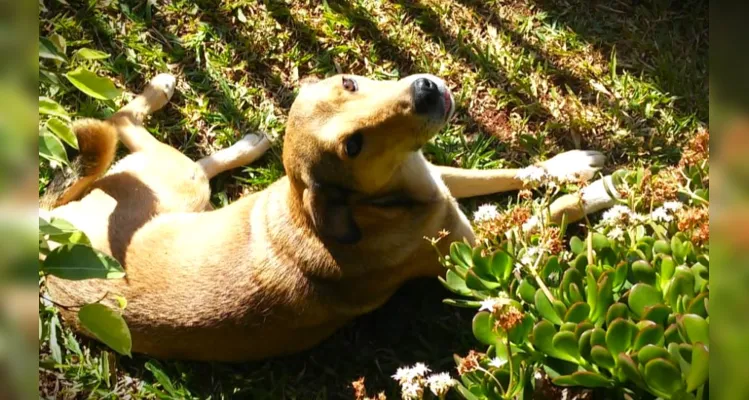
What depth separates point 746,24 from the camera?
109 cm

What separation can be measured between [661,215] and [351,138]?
155 cm

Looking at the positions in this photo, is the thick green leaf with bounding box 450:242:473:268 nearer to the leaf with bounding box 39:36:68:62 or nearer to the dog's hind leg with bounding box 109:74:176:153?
the leaf with bounding box 39:36:68:62

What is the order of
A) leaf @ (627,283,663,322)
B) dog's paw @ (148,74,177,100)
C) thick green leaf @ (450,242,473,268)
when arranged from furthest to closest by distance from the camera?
1. dog's paw @ (148,74,177,100)
2. thick green leaf @ (450,242,473,268)
3. leaf @ (627,283,663,322)

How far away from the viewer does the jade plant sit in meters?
2.68

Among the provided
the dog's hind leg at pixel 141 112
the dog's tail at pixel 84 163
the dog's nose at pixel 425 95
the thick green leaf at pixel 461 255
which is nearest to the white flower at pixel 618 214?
the thick green leaf at pixel 461 255

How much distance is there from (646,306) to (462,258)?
3.35 feet

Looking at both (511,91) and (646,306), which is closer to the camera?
(646,306)

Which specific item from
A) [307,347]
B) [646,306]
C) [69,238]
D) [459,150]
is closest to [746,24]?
[646,306]

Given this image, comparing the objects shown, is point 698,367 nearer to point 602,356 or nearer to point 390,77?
point 602,356

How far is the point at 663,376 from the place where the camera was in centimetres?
256

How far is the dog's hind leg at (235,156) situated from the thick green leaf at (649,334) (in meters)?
3.31

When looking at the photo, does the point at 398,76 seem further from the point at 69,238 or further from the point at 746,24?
the point at 746,24

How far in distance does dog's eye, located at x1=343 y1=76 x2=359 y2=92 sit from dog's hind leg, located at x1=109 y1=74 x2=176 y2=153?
1771 millimetres

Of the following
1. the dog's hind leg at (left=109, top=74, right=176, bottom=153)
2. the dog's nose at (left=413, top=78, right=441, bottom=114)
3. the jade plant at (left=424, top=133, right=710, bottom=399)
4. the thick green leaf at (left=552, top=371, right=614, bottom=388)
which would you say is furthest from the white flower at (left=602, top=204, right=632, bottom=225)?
the dog's hind leg at (left=109, top=74, right=176, bottom=153)
